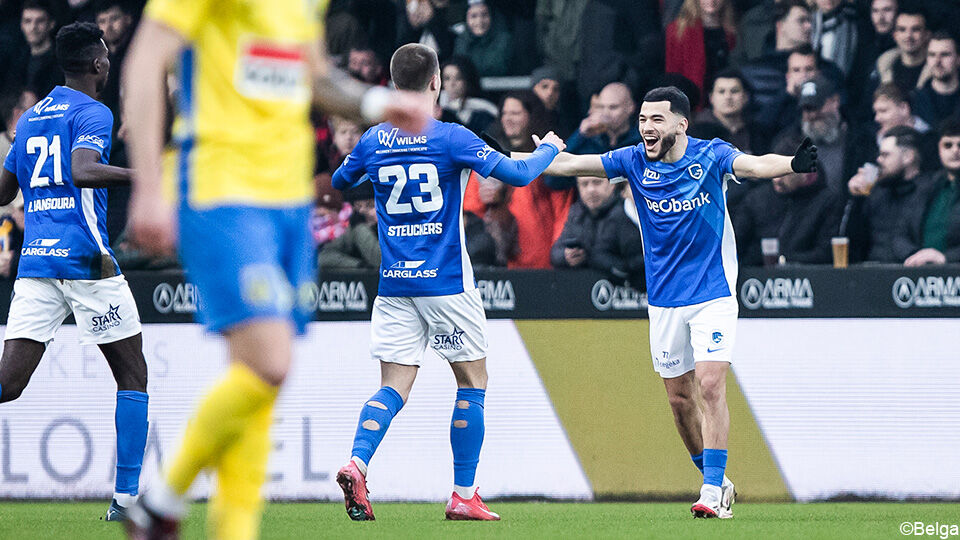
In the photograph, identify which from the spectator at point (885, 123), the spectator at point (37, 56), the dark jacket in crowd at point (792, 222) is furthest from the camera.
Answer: the spectator at point (37, 56)

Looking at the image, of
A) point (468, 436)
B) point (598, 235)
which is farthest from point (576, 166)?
point (468, 436)

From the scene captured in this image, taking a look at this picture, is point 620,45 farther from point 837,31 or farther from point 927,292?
point 927,292

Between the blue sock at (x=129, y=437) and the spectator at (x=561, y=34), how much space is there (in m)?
4.76

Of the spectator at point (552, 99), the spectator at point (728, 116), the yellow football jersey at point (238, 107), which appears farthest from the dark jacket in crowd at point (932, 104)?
the yellow football jersey at point (238, 107)

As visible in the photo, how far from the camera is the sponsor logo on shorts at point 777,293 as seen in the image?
8953 mm

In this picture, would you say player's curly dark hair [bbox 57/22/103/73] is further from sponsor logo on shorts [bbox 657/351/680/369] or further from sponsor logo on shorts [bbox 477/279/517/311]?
sponsor logo on shorts [bbox 657/351/680/369]

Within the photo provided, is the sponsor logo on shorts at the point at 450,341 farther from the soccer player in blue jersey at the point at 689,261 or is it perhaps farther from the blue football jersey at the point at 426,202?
the soccer player in blue jersey at the point at 689,261

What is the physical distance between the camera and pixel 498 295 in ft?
30.3

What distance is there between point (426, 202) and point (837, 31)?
4531 mm

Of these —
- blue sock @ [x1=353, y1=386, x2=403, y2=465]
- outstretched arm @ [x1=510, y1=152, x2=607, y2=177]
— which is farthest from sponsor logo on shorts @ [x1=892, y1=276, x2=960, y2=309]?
blue sock @ [x1=353, y1=386, x2=403, y2=465]

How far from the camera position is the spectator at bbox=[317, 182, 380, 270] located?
9766mm

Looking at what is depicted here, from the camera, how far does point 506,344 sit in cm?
926

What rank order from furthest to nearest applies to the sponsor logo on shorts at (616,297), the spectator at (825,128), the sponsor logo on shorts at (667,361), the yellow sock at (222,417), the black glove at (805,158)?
the spectator at (825,128) < the sponsor logo on shorts at (616,297) < the sponsor logo on shorts at (667,361) < the black glove at (805,158) < the yellow sock at (222,417)

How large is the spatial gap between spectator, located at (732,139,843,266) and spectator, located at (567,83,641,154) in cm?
109
